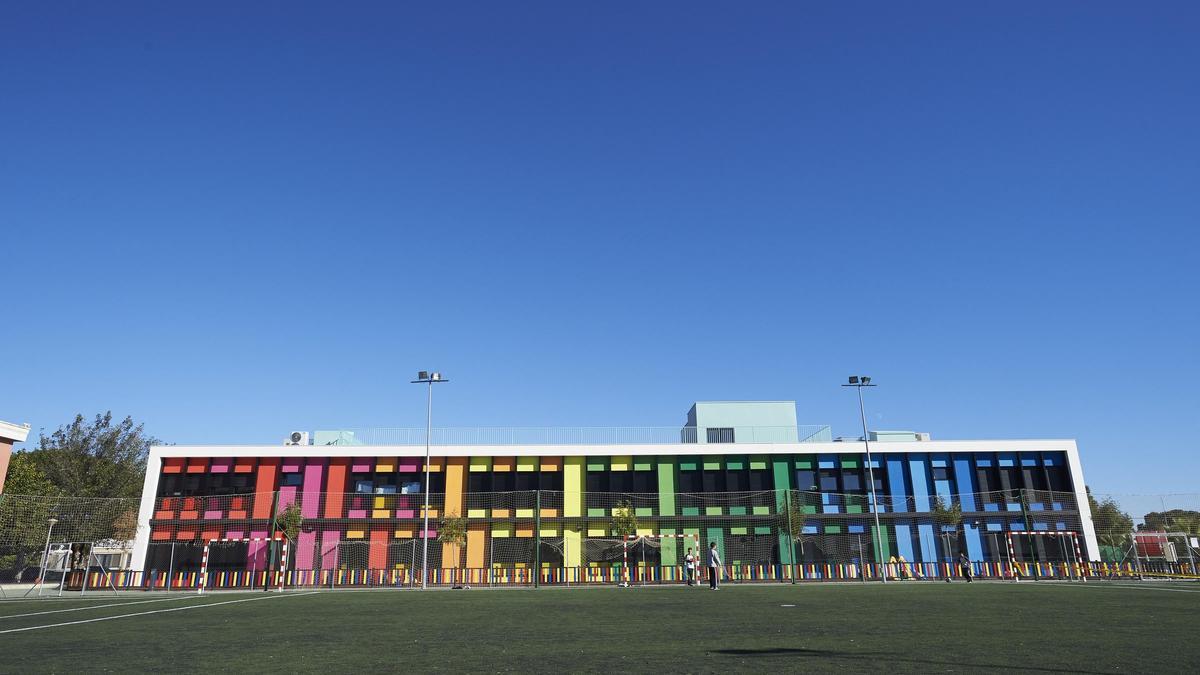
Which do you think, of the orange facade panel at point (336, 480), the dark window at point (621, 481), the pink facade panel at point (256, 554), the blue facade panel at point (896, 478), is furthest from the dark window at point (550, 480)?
the blue facade panel at point (896, 478)

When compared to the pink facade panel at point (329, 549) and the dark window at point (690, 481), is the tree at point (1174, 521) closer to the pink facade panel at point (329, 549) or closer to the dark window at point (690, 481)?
the dark window at point (690, 481)

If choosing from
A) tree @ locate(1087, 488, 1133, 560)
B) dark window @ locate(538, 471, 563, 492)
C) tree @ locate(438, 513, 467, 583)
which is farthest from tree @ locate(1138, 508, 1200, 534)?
tree @ locate(438, 513, 467, 583)

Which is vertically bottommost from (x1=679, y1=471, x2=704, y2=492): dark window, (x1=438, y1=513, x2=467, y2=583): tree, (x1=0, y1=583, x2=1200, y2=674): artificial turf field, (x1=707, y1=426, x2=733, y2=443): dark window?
(x1=0, y1=583, x2=1200, y2=674): artificial turf field

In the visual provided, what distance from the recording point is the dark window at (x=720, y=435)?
56094 millimetres

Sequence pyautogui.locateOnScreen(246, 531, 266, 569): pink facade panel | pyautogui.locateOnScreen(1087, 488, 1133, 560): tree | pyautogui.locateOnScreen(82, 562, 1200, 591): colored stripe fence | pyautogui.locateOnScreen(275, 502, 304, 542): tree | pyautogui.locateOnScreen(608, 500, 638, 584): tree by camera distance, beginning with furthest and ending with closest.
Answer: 1. pyautogui.locateOnScreen(246, 531, 266, 569): pink facade panel
2. pyautogui.locateOnScreen(608, 500, 638, 584): tree
3. pyautogui.locateOnScreen(275, 502, 304, 542): tree
4. pyautogui.locateOnScreen(82, 562, 1200, 591): colored stripe fence
5. pyautogui.locateOnScreen(1087, 488, 1133, 560): tree

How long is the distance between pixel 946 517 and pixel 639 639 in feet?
147

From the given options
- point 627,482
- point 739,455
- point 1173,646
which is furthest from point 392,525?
point 1173,646


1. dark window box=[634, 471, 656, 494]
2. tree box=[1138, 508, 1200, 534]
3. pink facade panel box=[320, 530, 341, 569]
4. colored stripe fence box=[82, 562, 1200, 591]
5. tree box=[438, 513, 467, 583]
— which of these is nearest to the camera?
tree box=[1138, 508, 1200, 534]

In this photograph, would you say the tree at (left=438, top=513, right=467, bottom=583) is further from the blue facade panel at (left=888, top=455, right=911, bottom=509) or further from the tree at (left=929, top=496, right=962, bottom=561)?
the tree at (left=929, top=496, right=962, bottom=561)

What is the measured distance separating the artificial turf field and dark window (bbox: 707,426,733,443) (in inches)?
1545

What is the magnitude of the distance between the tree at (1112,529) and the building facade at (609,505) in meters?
3.51

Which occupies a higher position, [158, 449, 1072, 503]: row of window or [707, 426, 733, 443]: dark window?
[707, 426, 733, 443]: dark window

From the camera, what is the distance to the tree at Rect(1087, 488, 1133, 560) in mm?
38969

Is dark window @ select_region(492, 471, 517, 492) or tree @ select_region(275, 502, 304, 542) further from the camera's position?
dark window @ select_region(492, 471, 517, 492)
